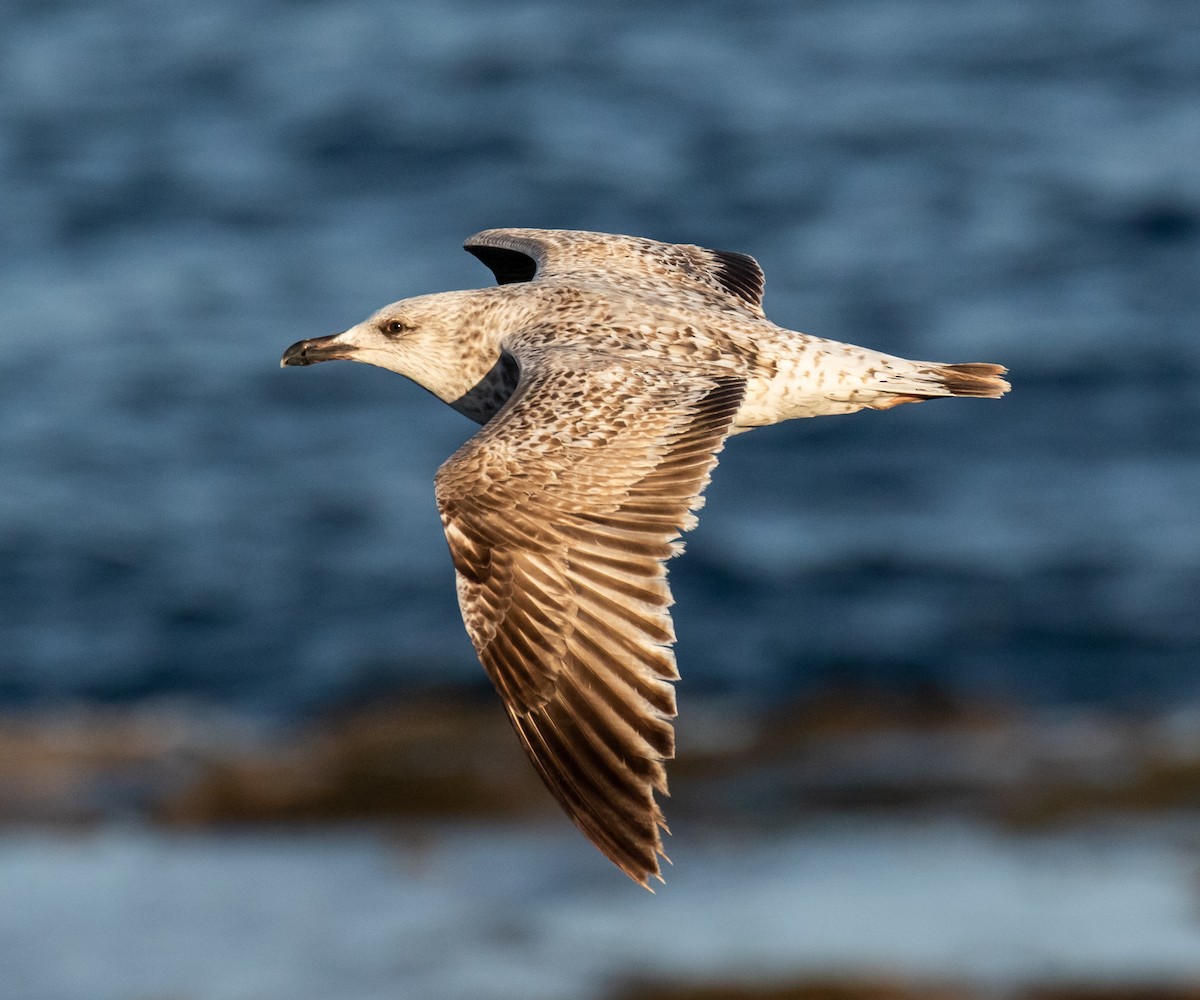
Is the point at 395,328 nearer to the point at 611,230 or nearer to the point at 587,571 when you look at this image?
the point at 587,571

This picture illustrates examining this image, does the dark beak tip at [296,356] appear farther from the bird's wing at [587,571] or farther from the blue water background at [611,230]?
the blue water background at [611,230]

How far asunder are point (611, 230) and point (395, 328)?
2118 centimetres

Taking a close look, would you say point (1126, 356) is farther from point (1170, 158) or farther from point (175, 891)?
point (175, 891)

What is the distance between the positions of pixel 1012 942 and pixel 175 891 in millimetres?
6807

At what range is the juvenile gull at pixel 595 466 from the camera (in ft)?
21.9

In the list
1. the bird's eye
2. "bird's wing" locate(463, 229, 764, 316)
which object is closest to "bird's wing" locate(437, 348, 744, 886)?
the bird's eye

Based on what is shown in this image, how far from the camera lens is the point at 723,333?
8.54 metres

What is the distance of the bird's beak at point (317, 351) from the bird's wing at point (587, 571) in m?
1.81

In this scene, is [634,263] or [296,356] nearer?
[296,356]

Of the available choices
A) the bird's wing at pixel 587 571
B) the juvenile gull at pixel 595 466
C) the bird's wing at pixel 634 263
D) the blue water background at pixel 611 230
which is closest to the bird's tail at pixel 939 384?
the juvenile gull at pixel 595 466

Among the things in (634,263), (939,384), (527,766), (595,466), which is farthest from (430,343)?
(527,766)

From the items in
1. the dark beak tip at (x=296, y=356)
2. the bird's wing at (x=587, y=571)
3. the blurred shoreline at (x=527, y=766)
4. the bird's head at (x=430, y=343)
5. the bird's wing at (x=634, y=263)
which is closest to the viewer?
the bird's wing at (x=587, y=571)

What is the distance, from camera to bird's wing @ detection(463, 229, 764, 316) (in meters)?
9.52

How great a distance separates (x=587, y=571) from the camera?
275 inches
